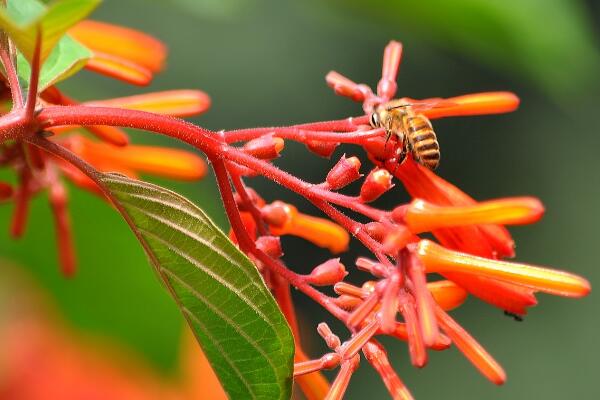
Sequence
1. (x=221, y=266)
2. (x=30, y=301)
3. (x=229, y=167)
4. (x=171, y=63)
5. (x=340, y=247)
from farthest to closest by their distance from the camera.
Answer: (x=171, y=63) < (x=30, y=301) < (x=340, y=247) < (x=229, y=167) < (x=221, y=266)

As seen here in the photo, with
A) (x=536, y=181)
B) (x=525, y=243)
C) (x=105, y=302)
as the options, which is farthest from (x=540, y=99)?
(x=105, y=302)

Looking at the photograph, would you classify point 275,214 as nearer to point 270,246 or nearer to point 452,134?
point 270,246

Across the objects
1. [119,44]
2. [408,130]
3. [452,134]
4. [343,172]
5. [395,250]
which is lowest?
[395,250]

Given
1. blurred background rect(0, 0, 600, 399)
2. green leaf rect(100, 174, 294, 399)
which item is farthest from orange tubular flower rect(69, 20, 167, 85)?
blurred background rect(0, 0, 600, 399)

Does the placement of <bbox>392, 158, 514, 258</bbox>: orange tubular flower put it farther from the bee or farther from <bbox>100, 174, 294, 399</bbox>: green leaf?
<bbox>100, 174, 294, 399</bbox>: green leaf

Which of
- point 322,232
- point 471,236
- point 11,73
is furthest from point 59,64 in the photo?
point 471,236

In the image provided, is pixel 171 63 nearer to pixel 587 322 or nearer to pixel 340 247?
pixel 587 322

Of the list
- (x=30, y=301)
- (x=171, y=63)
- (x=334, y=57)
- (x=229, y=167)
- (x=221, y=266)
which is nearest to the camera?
(x=221, y=266)

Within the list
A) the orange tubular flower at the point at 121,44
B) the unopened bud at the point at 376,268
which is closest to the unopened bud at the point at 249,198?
the unopened bud at the point at 376,268
